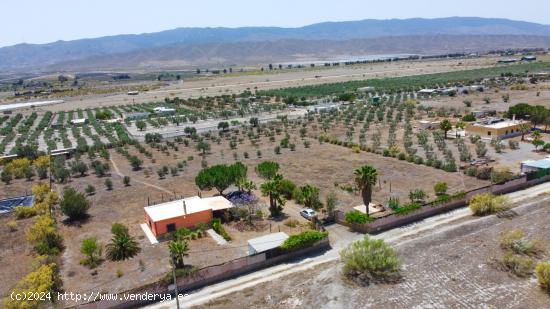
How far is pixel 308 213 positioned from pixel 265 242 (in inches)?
269

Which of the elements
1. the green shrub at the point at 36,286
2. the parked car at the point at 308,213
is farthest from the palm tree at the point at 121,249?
the parked car at the point at 308,213

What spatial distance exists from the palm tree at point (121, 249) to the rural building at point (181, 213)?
111 inches

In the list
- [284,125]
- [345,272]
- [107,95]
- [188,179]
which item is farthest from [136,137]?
[107,95]

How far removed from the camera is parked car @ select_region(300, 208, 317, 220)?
34.7 metres

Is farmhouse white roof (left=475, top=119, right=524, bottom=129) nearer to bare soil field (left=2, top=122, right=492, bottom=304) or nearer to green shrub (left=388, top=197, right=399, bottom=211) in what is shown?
bare soil field (left=2, top=122, right=492, bottom=304)

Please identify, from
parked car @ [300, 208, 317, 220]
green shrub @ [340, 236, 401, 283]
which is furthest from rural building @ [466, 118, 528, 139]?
green shrub @ [340, 236, 401, 283]

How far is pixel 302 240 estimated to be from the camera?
1150 inches

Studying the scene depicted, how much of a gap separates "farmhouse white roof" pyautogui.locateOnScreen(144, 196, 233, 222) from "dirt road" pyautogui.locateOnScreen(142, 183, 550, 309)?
8.95 meters

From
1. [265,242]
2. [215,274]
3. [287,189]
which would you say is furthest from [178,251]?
[287,189]

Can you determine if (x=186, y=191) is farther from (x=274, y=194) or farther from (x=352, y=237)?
(x=352, y=237)

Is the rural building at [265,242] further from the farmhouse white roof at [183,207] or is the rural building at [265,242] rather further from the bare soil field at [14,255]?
the bare soil field at [14,255]

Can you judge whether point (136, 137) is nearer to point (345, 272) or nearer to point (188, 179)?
point (188, 179)

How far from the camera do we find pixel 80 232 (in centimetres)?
3447

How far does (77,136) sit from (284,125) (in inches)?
1364
